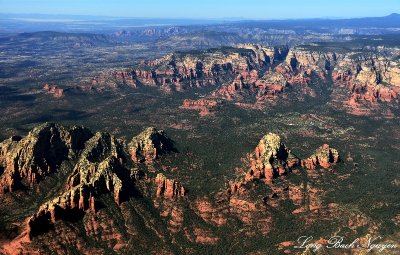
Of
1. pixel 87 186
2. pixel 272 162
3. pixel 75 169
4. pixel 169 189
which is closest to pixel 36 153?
pixel 75 169

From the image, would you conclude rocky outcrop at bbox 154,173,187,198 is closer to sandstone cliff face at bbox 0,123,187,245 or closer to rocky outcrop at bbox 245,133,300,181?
sandstone cliff face at bbox 0,123,187,245

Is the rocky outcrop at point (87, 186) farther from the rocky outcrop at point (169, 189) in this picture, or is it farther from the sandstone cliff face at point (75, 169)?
the rocky outcrop at point (169, 189)

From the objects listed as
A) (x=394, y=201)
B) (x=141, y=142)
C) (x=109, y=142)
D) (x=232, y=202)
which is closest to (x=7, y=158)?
(x=109, y=142)

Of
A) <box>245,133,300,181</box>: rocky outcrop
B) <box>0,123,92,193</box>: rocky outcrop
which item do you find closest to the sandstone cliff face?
<box>0,123,92,193</box>: rocky outcrop

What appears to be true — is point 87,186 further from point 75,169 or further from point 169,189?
point 169,189

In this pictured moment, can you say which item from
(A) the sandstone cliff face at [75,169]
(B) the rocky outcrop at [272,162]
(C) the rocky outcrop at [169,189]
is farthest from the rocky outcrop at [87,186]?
(B) the rocky outcrop at [272,162]

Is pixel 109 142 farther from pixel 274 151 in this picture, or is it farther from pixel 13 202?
pixel 274 151
